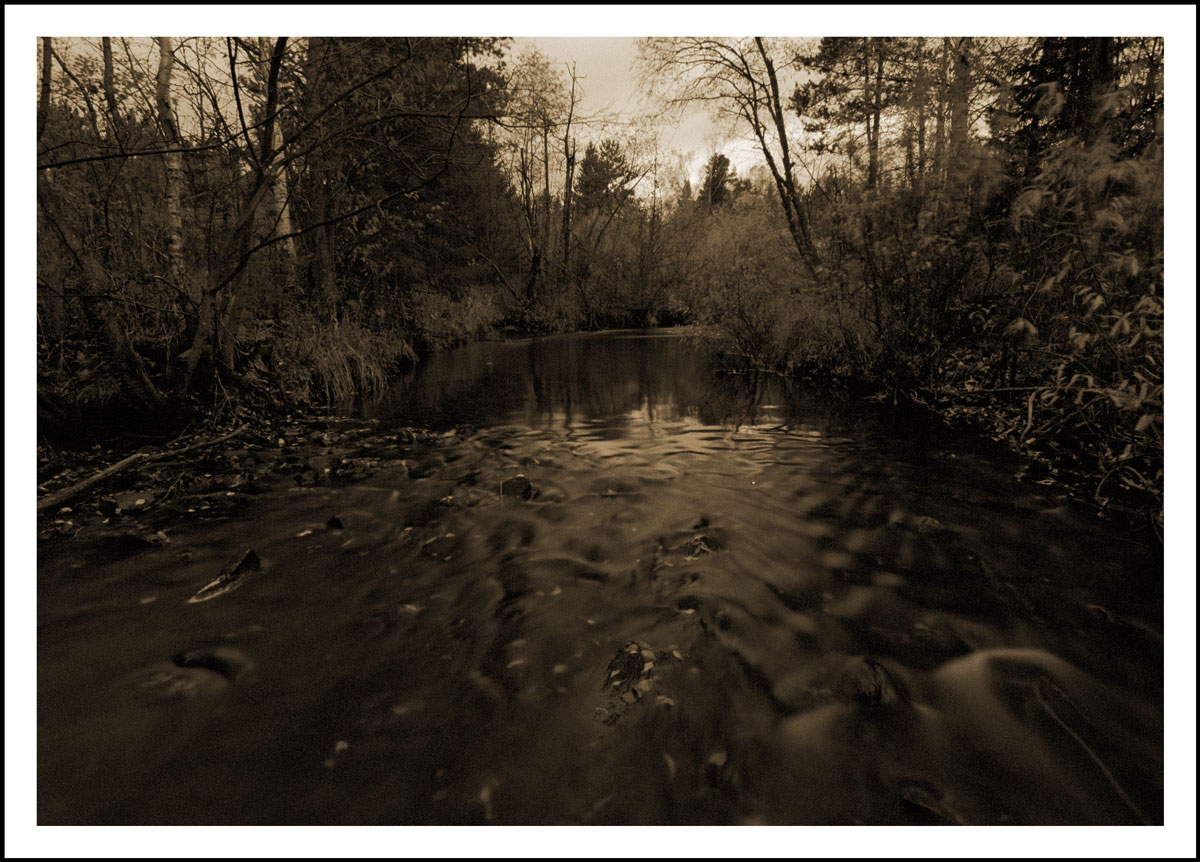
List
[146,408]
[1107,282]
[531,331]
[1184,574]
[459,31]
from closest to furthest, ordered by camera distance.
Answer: [1184,574], [459,31], [1107,282], [146,408], [531,331]

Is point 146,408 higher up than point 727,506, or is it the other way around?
point 146,408

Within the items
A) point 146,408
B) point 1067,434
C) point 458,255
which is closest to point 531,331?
point 458,255

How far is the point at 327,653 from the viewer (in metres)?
2.75

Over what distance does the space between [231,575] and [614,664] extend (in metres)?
2.51

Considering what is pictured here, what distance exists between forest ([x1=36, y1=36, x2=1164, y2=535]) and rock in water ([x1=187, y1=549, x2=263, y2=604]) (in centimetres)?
266

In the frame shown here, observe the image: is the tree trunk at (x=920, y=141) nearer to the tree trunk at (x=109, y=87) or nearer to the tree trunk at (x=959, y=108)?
the tree trunk at (x=959, y=108)

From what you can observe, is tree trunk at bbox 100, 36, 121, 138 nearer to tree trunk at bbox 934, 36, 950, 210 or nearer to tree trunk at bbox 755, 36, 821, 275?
tree trunk at bbox 934, 36, 950, 210

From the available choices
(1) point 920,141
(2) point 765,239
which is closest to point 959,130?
(1) point 920,141

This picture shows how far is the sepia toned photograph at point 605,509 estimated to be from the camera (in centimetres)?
210

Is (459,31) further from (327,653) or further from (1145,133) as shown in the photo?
(1145,133)

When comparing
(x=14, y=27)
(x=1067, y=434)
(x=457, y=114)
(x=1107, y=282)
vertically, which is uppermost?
(x=457, y=114)

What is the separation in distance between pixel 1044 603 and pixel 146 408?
328 inches

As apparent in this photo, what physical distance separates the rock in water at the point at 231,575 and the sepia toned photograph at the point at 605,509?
3cm

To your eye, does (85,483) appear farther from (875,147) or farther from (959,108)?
(875,147)
